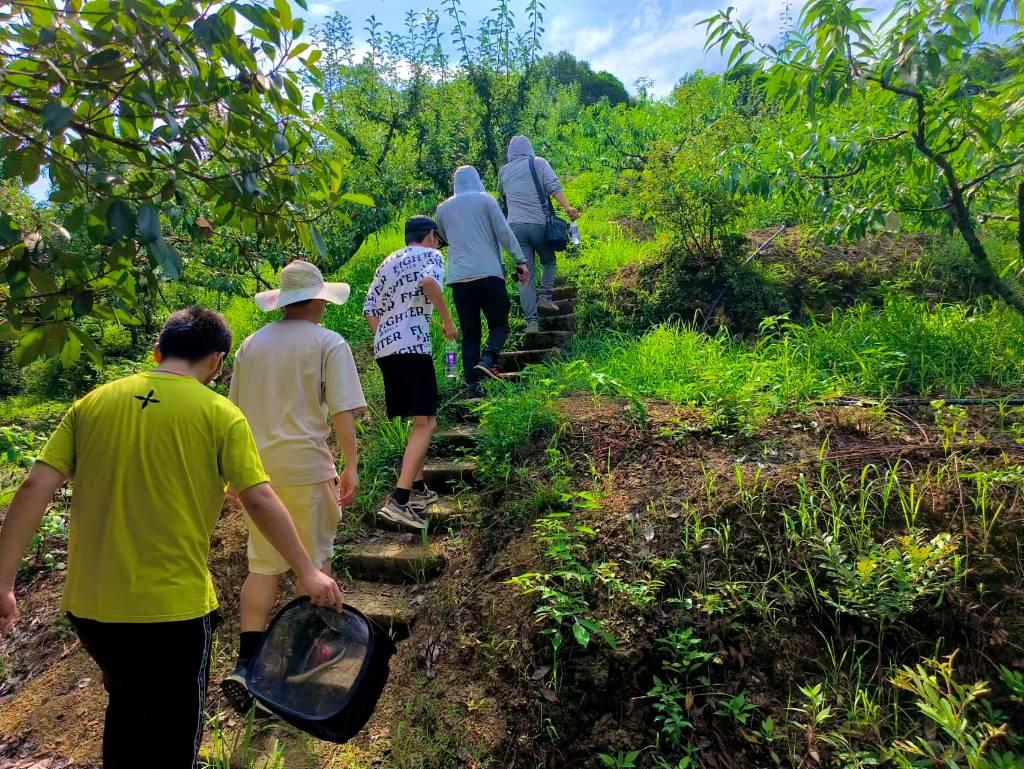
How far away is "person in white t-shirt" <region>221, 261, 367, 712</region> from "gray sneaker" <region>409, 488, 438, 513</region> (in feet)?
3.42

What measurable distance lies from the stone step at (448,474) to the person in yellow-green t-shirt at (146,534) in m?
2.07

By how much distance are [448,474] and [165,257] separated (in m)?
2.79

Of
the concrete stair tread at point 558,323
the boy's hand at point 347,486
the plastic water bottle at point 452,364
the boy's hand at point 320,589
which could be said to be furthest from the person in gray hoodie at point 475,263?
the boy's hand at point 320,589

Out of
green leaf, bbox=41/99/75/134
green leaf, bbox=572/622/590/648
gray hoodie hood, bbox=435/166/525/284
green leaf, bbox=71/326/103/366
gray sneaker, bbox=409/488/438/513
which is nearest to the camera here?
green leaf, bbox=41/99/75/134

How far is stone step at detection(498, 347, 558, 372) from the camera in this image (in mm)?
5789

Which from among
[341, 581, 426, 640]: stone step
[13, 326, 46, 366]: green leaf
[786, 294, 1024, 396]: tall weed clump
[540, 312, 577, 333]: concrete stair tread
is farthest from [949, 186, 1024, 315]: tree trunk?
[13, 326, 46, 366]: green leaf

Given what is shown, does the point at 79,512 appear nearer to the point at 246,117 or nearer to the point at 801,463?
the point at 246,117

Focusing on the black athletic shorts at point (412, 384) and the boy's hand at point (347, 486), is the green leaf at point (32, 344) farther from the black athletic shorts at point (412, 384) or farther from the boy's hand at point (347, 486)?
the black athletic shorts at point (412, 384)

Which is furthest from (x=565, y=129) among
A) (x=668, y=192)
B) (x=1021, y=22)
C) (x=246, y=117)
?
(x=246, y=117)

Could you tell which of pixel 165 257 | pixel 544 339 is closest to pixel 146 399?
pixel 165 257

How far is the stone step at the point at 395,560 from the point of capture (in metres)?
3.50

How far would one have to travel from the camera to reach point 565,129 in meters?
13.5

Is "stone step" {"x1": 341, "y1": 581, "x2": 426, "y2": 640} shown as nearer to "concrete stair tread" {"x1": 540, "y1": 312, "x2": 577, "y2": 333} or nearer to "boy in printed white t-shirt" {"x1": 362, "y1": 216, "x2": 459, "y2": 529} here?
"boy in printed white t-shirt" {"x1": 362, "y1": 216, "x2": 459, "y2": 529}

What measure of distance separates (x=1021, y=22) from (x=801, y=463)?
7.07 ft
